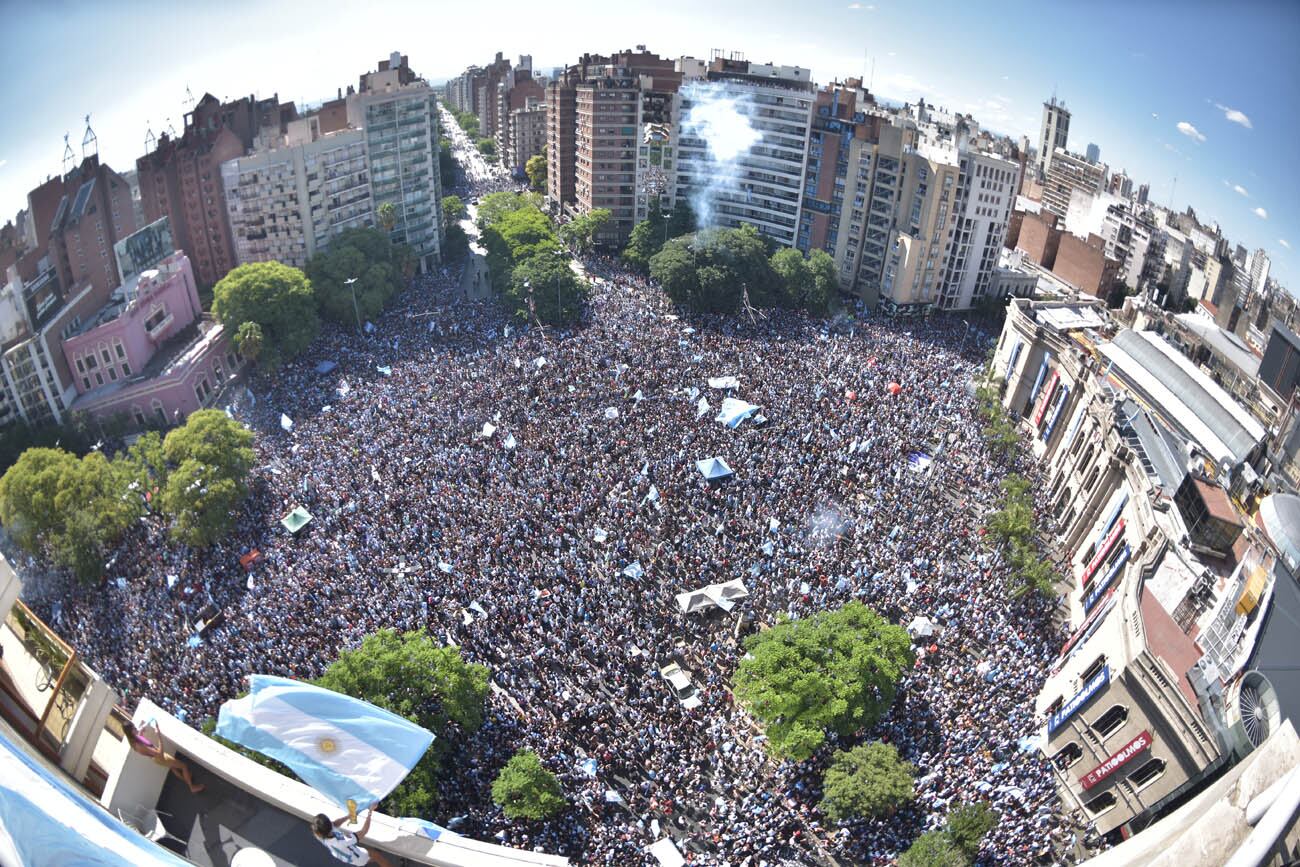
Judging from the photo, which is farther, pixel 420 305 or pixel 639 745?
pixel 420 305

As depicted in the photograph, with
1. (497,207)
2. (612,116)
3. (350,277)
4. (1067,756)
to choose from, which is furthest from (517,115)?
(1067,756)

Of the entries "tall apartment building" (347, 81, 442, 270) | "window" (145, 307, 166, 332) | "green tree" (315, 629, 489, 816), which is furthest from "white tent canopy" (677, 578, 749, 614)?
"tall apartment building" (347, 81, 442, 270)

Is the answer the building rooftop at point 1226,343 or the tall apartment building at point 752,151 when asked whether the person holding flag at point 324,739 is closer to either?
the building rooftop at point 1226,343

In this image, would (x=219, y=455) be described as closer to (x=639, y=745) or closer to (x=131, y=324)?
(x=131, y=324)

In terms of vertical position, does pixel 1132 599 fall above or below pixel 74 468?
above

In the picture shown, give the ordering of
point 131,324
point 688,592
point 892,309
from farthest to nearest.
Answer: point 892,309
point 131,324
point 688,592

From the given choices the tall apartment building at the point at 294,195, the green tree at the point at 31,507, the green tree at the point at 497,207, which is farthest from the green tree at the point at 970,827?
the green tree at the point at 497,207

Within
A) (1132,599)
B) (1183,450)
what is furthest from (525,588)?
(1183,450)
